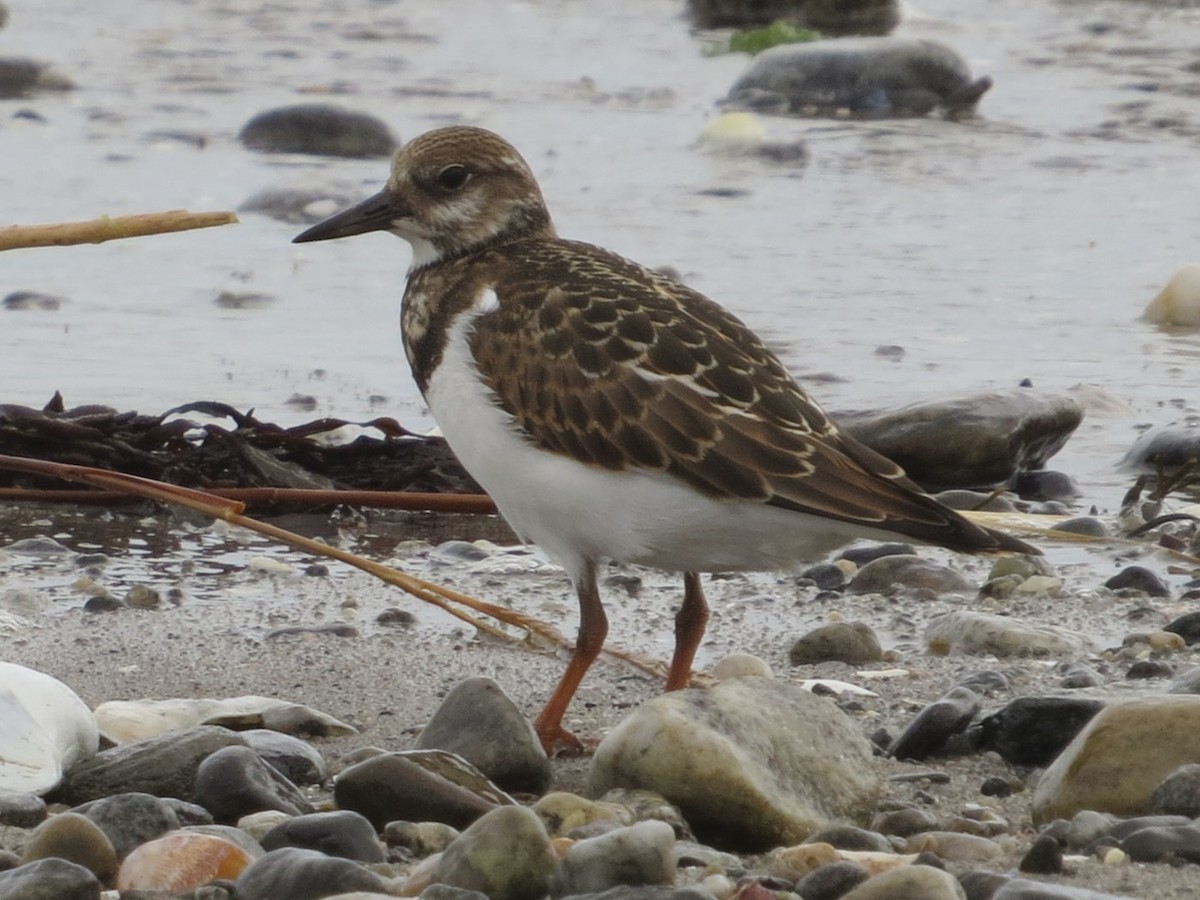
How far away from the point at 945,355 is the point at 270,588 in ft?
8.69

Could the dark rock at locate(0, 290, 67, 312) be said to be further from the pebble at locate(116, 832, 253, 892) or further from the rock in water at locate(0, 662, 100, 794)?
the pebble at locate(116, 832, 253, 892)

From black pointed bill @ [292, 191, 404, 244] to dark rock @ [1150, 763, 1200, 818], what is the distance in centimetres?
181

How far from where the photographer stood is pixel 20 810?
2.69 m

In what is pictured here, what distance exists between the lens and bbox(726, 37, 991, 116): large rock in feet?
33.0

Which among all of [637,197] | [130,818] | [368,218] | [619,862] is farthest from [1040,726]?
[637,197]

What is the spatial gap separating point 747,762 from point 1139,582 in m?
1.65

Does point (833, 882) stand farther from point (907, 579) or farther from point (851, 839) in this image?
point (907, 579)

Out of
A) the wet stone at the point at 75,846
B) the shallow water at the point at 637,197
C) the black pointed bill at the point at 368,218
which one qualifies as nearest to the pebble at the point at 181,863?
the wet stone at the point at 75,846

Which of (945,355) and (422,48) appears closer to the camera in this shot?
(945,355)

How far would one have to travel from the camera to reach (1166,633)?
12.1ft

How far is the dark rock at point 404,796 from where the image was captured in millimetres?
2699

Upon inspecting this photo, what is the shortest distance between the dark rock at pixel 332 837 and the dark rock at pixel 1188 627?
176 cm

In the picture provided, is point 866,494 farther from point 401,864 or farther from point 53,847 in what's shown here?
point 53,847

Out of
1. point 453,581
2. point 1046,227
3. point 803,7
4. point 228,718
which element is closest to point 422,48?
point 803,7
